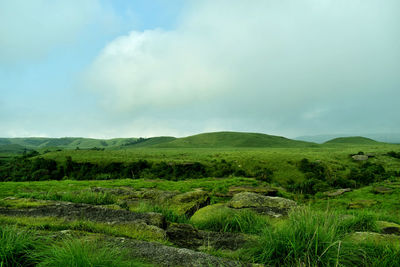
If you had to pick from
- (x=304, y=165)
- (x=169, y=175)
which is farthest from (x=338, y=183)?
(x=169, y=175)

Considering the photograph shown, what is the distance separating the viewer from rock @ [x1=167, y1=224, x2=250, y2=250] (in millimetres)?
5484

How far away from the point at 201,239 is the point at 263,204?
5.14m

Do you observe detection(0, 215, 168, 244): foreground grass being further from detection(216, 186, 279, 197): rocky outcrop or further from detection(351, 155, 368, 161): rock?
detection(351, 155, 368, 161): rock

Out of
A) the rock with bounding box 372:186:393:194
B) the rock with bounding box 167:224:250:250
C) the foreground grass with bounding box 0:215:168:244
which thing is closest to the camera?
the foreground grass with bounding box 0:215:168:244

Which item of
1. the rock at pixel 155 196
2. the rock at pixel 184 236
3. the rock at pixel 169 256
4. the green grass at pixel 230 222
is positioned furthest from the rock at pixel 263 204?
the rock at pixel 169 256

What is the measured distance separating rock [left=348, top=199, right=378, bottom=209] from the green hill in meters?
109

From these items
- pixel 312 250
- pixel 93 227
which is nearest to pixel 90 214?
pixel 93 227

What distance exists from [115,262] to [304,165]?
43.4 meters

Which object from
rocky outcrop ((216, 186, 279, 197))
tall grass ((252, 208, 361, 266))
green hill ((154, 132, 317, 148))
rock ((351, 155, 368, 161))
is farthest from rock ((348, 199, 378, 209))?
green hill ((154, 132, 317, 148))

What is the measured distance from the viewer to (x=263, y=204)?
402 inches

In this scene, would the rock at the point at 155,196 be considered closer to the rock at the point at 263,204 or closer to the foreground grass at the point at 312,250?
the rock at the point at 263,204

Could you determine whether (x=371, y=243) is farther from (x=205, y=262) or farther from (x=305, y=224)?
(x=205, y=262)

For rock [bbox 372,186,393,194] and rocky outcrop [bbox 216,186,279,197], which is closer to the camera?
rocky outcrop [bbox 216,186,279,197]

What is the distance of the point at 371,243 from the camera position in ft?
16.2
